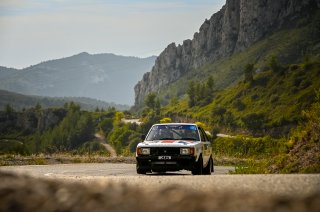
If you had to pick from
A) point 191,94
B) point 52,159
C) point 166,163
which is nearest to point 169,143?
→ point 166,163

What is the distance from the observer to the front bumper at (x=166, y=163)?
1526cm

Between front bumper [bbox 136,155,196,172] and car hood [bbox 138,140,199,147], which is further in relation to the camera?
car hood [bbox 138,140,199,147]

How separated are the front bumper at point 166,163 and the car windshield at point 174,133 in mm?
1199

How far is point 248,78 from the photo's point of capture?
159375 millimetres

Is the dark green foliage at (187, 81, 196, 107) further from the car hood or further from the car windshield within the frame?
the car hood

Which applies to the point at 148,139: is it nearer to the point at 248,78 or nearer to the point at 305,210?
the point at 305,210

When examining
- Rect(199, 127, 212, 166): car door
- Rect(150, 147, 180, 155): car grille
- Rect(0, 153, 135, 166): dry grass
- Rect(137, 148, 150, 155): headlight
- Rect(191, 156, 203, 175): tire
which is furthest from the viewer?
Rect(0, 153, 135, 166): dry grass

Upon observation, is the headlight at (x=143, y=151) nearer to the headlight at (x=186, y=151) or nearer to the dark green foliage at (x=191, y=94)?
the headlight at (x=186, y=151)

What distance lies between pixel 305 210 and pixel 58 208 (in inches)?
54.5

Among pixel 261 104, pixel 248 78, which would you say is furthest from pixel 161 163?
pixel 248 78

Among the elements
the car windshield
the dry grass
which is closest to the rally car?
the car windshield

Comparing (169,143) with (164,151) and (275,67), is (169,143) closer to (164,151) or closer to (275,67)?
(164,151)

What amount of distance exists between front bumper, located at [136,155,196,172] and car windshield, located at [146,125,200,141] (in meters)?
1.20

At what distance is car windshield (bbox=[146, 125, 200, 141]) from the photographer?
1680cm
